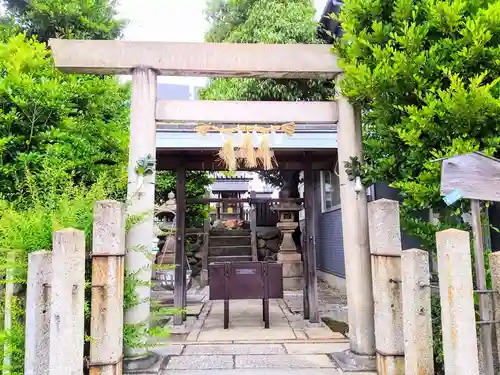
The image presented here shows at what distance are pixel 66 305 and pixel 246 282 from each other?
3.91 m

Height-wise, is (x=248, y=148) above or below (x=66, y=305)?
above

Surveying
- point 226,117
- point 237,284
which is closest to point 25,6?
point 226,117

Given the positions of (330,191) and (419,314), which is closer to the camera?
(419,314)

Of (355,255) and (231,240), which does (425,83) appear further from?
(231,240)

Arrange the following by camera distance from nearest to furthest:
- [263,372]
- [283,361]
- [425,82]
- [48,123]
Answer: [425,82] < [263,372] < [283,361] < [48,123]

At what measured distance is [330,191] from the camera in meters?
11.7

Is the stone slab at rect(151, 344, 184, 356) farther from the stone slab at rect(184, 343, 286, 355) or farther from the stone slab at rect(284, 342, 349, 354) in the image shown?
the stone slab at rect(284, 342, 349, 354)

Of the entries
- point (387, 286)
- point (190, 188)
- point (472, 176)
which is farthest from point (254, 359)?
point (190, 188)

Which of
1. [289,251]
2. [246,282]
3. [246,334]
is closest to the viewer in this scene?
[246,334]

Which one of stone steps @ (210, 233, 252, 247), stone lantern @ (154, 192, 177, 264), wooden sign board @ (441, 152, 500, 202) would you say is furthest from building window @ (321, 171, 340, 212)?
wooden sign board @ (441, 152, 500, 202)

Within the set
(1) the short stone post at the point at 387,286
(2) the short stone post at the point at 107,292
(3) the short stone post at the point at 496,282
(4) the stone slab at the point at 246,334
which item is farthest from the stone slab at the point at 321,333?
(2) the short stone post at the point at 107,292

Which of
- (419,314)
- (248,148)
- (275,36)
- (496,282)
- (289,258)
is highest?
(275,36)

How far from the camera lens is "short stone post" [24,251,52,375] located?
289 cm

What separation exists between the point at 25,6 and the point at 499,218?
10.1 metres
